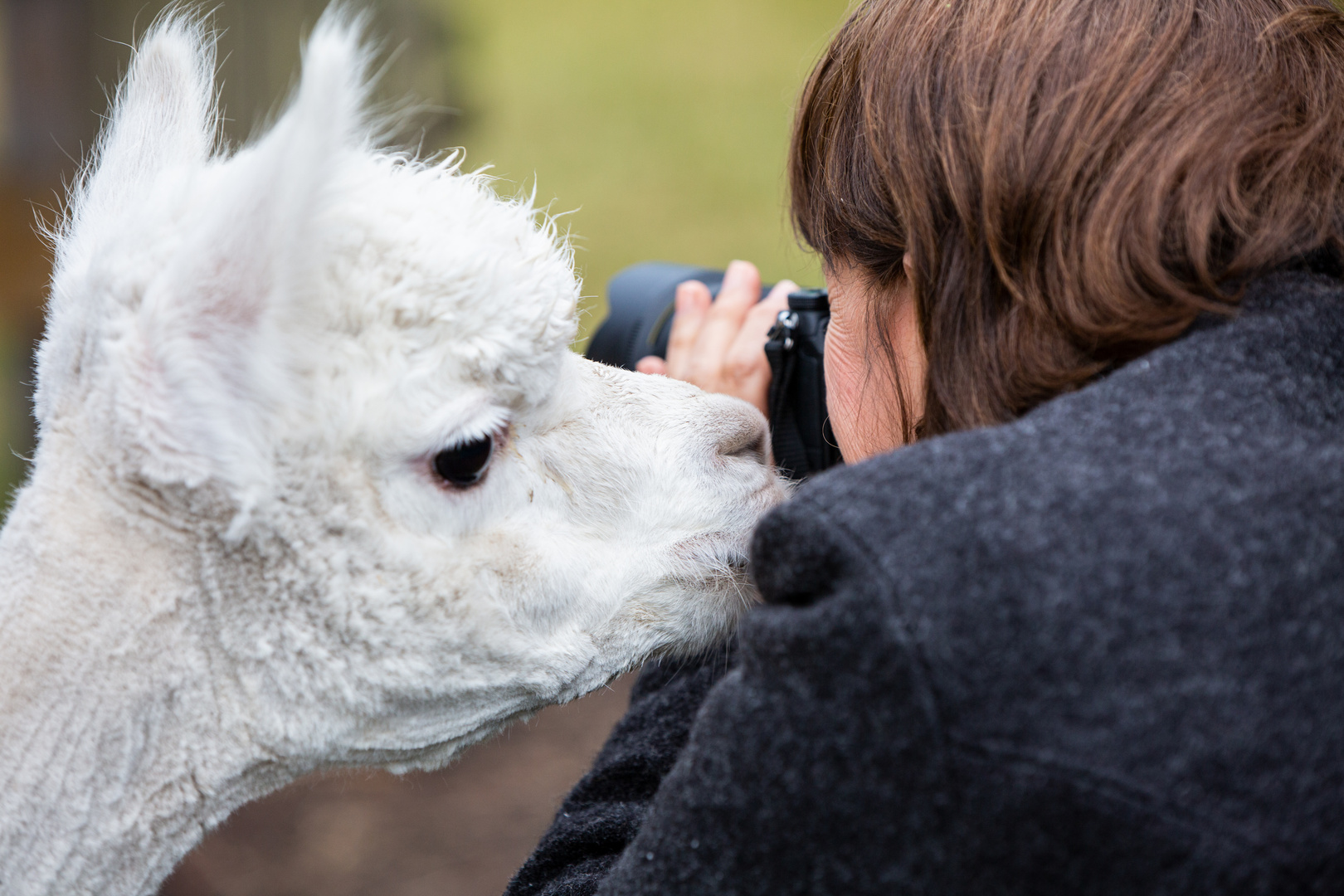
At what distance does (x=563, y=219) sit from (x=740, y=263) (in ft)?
16.8

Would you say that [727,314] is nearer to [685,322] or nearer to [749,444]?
[685,322]

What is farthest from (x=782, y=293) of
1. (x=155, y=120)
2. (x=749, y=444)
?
(x=155, y=120)

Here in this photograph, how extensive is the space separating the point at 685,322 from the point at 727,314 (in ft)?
0.31

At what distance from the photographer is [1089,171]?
0.95m

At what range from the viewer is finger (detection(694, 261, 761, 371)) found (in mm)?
1831

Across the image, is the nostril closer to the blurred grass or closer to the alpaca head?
the alpaca head

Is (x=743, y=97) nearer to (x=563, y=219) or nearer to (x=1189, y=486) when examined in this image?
(x=563, y=219)

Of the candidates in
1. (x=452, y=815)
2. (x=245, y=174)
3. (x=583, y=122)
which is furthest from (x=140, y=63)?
(x=583, y=122)

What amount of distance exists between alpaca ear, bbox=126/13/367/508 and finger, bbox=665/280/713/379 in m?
0.95

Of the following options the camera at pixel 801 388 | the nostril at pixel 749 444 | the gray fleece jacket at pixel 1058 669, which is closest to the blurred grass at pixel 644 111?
the camera at pixel 801 388

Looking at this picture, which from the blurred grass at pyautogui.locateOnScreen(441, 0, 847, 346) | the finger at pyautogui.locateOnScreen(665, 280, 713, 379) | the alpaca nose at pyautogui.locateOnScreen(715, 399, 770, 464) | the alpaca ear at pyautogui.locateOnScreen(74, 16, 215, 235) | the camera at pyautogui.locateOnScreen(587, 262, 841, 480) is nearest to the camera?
the alpaca ear at pyautogui.locateOnScreen(74, 16, 215, 235)

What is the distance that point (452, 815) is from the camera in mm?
3562

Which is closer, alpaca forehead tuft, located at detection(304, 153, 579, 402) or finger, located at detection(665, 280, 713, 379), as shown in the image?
alpaca forehead tuft, located at detection(304, 153, 579, 402)

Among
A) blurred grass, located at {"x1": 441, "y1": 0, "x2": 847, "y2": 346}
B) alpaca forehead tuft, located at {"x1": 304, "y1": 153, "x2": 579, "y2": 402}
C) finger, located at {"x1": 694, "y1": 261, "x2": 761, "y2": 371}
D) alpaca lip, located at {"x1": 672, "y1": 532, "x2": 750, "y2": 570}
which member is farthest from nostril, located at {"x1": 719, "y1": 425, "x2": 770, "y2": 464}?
blurred grass, located at {"x1": 441, "y1": 0, "x2": 847, "y2": 346}
